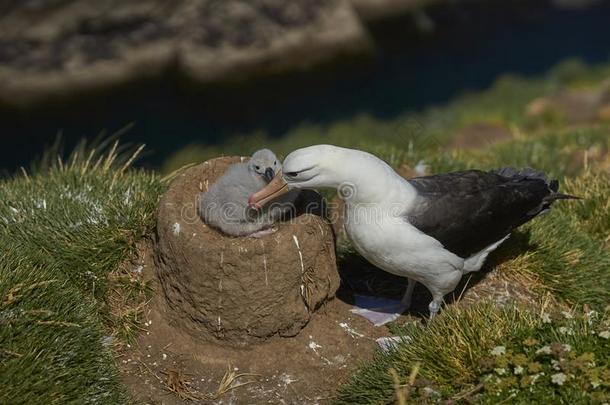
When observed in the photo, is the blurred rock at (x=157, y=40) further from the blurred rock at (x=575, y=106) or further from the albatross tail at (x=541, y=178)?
the albatross tail at (x=541, y=178)

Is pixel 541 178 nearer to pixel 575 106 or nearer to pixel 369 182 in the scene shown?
pixel 369 182

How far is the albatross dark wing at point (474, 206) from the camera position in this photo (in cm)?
537

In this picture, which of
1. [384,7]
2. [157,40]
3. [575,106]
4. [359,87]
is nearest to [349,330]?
[575,106]

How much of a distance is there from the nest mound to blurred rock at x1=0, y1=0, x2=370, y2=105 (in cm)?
1240

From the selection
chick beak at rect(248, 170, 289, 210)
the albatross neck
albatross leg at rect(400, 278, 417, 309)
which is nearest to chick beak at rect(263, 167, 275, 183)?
chick beak at rect(248, 170, 289, 210)

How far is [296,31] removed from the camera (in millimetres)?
18688

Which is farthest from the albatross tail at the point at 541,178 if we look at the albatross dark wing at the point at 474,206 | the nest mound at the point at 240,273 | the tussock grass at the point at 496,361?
the nest mound at the point at 240,273

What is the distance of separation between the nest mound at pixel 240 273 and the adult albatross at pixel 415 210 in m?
0.30

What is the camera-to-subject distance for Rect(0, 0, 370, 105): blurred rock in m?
17.1

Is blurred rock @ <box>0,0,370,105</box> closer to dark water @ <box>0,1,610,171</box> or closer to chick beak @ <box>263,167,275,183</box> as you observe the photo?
dark water @ <box>0,1,610,171</box>

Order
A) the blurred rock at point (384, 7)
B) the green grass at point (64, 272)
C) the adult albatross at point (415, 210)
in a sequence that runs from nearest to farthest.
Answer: the green grass at point (64, 272) → the adult albatross at point (415, 210) → the blurred rock at point (384, 7)

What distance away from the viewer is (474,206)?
18.2ft

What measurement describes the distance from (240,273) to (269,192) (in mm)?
561

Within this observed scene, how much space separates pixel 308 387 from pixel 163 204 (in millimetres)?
1583
